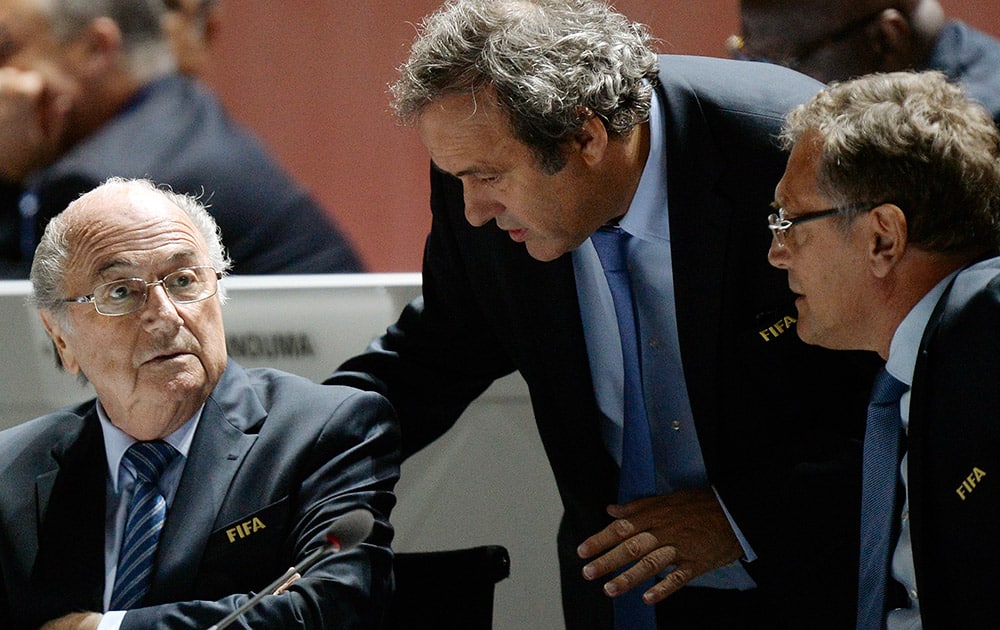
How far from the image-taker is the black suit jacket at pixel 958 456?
163 cm

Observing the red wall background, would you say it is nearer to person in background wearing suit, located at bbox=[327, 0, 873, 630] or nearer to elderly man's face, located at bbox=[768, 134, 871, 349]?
person in background wearing suit, located at bbox=[327, 0, 873, 630]

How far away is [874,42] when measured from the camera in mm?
2758

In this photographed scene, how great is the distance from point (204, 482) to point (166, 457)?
126 mm

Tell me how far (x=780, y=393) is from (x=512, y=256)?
1.73 feet

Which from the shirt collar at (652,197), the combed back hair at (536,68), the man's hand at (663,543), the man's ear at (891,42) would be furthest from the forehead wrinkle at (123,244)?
the man's ear at (891,42)

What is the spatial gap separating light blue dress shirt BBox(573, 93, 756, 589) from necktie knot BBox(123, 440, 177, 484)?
0.76m

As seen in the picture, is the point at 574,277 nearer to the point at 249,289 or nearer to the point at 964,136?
the point at 964,136

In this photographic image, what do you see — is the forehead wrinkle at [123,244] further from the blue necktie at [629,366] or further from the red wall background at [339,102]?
the red wall background at [339,102]

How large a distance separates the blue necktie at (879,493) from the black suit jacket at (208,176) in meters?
1.46

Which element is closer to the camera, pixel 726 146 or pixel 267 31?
pixel 726 146

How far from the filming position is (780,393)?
2105 millimetres

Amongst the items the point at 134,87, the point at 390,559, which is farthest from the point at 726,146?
the point at 134,87

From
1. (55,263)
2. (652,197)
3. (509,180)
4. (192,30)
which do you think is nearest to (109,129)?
(192,30)

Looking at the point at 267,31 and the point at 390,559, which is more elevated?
the point at 267,31
